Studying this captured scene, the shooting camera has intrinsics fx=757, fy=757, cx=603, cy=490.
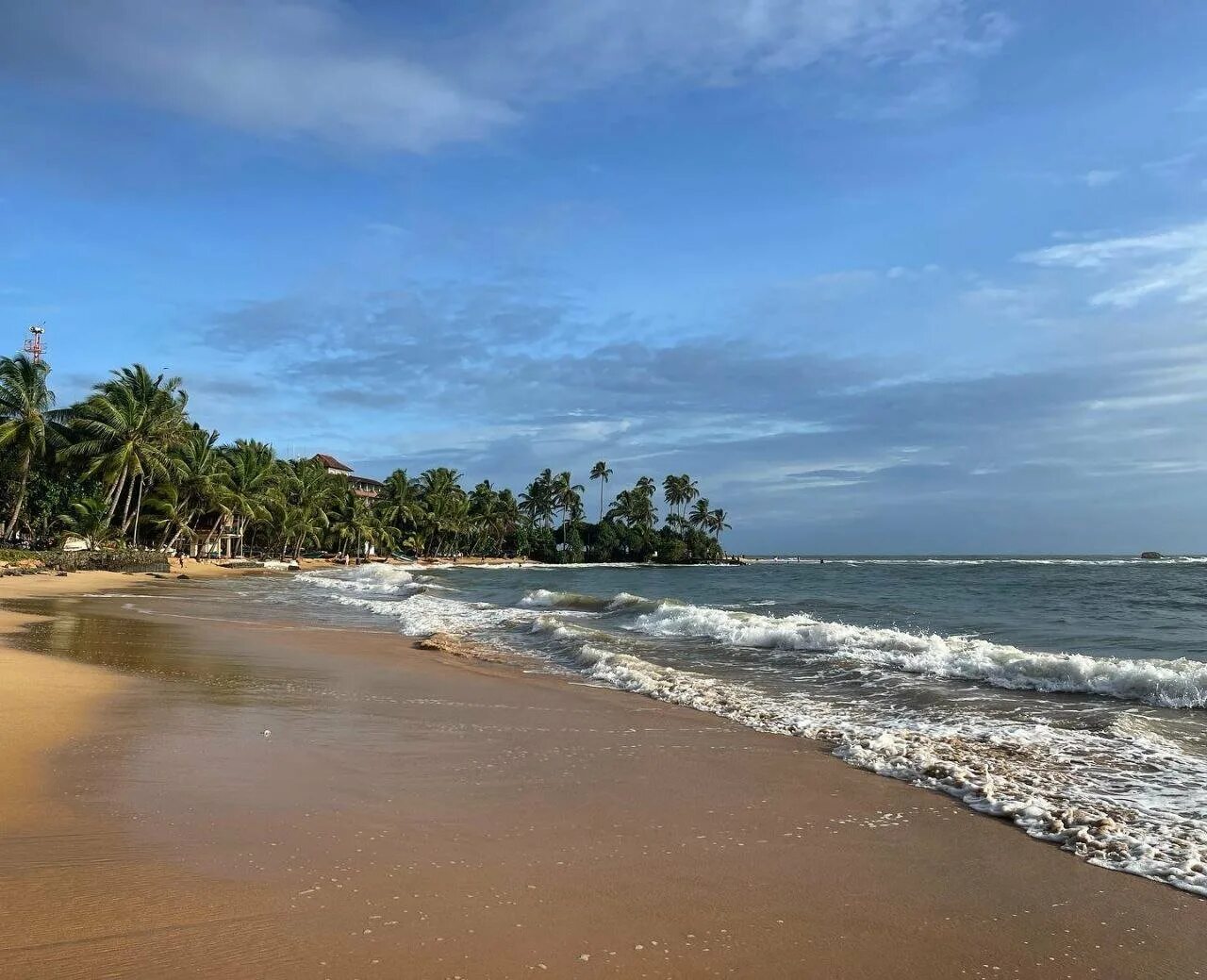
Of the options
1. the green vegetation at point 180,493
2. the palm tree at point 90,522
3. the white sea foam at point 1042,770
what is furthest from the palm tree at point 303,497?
the white sea foam at point 1042,770

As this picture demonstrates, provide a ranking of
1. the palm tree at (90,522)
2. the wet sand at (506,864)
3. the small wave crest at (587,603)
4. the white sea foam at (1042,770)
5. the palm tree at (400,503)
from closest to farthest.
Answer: the wet sand at (506,864) → the white sea foam at (1042,770) → the small wave crest at (587,603) → the palm tree at (90,522) → the palm tree at (400,503)

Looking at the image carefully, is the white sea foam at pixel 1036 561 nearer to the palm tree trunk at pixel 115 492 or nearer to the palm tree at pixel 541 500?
the palm tree at pixel 541 500

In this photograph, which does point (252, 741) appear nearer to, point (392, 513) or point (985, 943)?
point (985, 943)

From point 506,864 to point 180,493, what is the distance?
2225 inches

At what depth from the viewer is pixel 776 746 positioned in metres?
7.35

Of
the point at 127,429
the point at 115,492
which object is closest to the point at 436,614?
the point at 127,429

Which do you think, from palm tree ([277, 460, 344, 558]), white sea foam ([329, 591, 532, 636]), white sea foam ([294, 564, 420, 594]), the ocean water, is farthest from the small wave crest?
palm tree ([277, 460, 344, 558])

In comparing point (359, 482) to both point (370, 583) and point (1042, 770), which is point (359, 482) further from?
point (1042, 770)

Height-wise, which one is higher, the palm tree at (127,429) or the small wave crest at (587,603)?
the palm tree at (127,429)

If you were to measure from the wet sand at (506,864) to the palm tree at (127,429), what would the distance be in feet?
133

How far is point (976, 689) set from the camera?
1102 centimetres

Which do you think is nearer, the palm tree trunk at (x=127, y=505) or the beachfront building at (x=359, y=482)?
the palm tree trunk at (x=127, y=505)

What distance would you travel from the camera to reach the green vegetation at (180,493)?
41.8m

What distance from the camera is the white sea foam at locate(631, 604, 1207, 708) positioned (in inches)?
405
